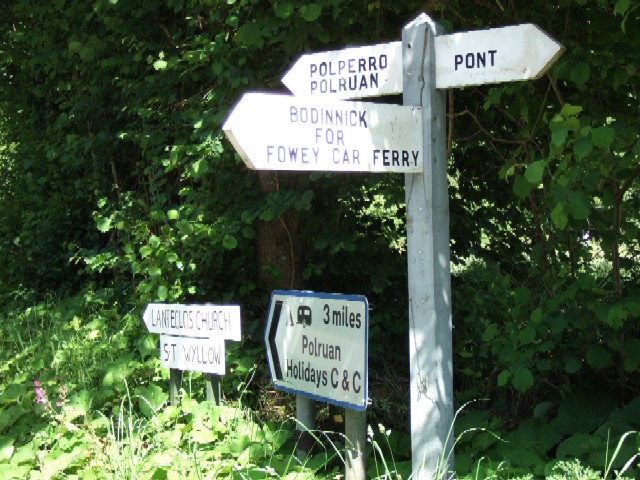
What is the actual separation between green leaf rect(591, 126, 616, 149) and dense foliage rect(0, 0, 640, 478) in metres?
0.01

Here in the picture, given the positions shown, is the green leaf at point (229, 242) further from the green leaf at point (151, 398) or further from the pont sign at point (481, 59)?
the pont sign at point (481, 59)

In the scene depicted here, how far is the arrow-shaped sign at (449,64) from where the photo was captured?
2.89 m

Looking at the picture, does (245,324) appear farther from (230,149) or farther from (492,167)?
(492,167)

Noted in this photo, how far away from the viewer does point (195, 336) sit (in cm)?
466

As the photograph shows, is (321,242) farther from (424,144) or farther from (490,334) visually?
(424,144)

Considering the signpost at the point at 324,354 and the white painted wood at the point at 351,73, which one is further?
the signpost at the point at 324,354

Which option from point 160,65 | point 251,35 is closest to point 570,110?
point 251,35

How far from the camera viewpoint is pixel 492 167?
20.4 feet

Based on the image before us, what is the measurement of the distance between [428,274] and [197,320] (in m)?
2.00

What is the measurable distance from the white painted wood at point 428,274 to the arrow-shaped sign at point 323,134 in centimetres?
6

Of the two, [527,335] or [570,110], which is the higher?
[570,110]

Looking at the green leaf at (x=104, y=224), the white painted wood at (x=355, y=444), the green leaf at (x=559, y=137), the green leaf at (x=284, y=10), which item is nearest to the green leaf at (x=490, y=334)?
the white painted wood at (x=355, y=444)

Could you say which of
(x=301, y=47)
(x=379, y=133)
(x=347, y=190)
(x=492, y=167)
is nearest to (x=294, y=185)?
(x=347, y=190)

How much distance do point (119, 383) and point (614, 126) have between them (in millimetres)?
3238
